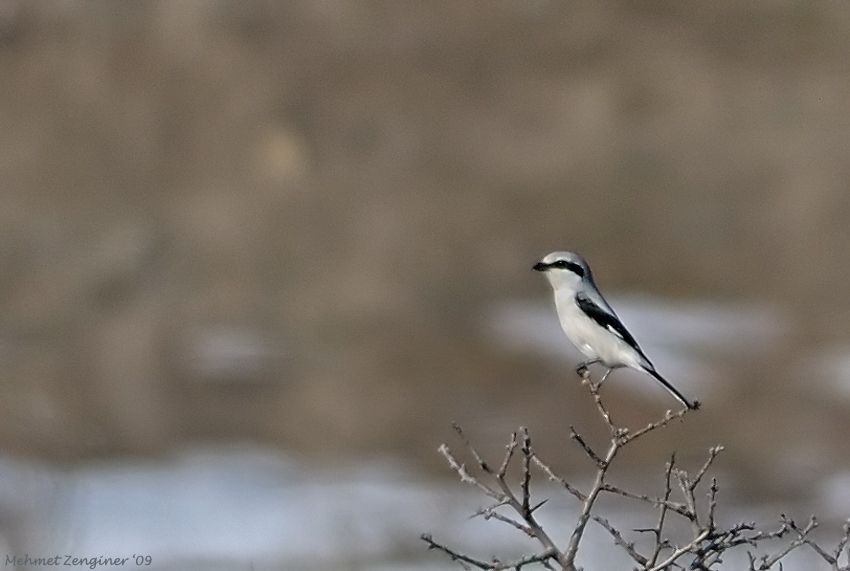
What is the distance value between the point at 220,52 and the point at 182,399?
9244 mm

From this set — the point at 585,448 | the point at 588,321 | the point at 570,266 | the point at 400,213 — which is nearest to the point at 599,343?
the point at 588,321

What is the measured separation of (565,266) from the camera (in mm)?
7328

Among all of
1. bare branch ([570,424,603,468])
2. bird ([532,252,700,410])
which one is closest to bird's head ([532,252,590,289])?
bird ([532,252,700,410])

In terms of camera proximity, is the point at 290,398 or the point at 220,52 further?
the point at 220,52

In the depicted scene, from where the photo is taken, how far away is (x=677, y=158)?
24312mm

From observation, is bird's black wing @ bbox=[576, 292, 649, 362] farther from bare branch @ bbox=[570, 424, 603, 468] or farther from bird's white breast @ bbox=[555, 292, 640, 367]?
bare branch @ bbox=[570, 424, 603, 468]

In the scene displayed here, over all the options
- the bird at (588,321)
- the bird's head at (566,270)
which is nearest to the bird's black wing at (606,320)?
the bird at (588,321)

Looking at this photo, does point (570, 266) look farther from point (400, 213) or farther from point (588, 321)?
point (400, 213)

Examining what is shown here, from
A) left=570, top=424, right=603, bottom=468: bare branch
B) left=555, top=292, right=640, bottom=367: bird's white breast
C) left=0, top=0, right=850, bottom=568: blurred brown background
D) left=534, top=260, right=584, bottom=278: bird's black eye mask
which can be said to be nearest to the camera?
left=570, top=424, right=603, bottom=468: bare branch

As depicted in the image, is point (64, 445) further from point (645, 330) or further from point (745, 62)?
point (745, 62)

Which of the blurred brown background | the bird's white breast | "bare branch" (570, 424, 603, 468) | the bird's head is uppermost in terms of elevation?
the blurred brown background

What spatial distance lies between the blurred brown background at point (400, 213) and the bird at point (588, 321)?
25.4 feet

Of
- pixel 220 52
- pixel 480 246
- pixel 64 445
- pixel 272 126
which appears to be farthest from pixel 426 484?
pixel 220 52

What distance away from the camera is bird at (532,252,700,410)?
277 inches
